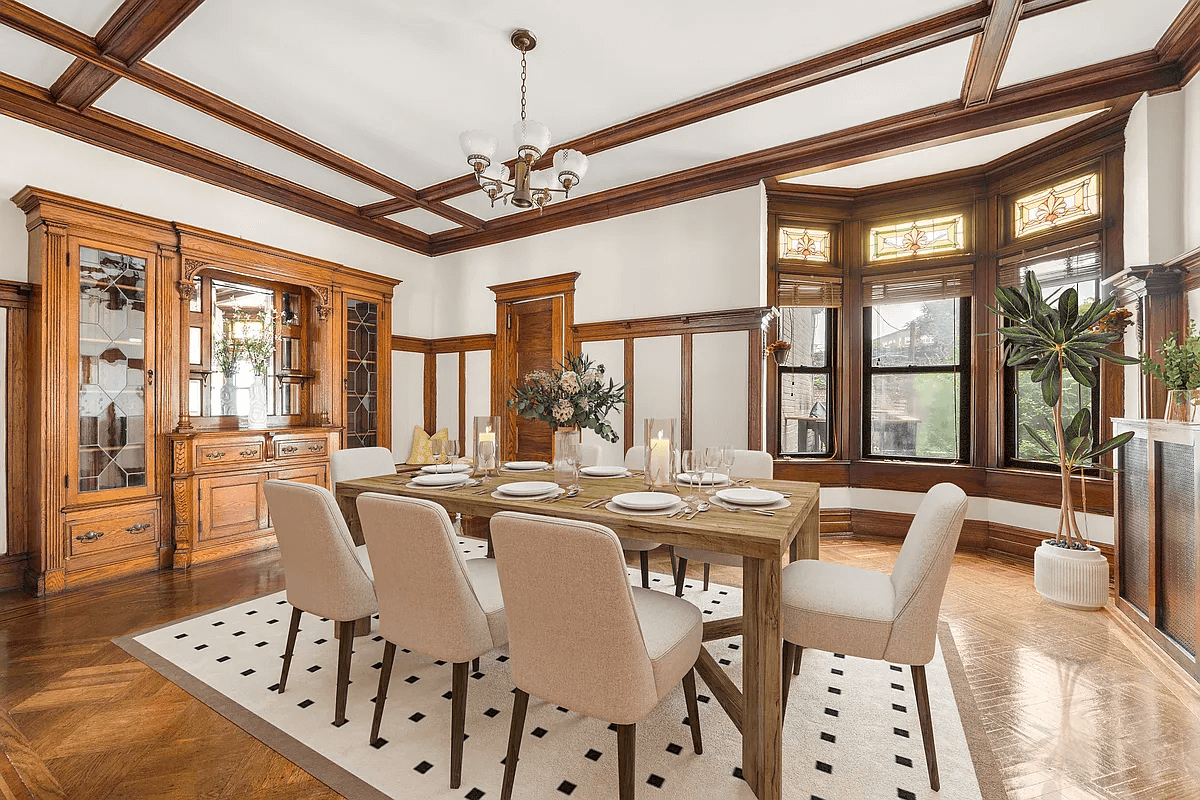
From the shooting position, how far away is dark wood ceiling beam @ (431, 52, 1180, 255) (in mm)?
3076

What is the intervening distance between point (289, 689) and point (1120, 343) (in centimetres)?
505

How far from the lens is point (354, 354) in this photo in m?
5.15

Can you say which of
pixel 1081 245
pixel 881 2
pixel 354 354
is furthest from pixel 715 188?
pixel 354 354

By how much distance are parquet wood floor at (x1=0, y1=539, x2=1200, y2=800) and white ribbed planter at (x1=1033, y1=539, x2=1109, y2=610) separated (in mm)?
83

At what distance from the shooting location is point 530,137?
264 cm

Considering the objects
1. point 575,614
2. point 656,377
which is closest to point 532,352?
point 656,377

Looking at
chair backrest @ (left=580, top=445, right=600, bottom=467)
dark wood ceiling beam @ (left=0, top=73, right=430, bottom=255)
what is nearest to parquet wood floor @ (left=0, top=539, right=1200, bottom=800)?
chair backrest @ (left=580, top=445, right=600, bottom=467)

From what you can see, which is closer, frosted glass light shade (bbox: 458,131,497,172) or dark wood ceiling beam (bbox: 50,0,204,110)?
dark wood ceiling beam (bbox: 50,0,204,110)

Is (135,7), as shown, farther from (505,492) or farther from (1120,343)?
(1120,343)

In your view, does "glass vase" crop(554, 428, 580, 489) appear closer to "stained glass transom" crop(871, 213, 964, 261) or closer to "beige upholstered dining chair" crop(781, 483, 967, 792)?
"beige upholstered dining chair" crop(781, 483, 967, 792)

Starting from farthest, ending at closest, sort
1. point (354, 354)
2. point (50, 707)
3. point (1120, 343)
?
point (354, 354)
point (1120, 343)
point (50, 707)

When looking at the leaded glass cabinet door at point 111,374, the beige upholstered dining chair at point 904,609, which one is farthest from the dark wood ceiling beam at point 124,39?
the beige upholstered dining chair at point 904,609

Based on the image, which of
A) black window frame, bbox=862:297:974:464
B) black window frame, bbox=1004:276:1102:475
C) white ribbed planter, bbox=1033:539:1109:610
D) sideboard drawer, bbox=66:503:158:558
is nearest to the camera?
white ribbed planter, bbox=1033:539:1109:610

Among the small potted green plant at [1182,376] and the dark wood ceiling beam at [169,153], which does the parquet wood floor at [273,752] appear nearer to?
the small potted green plant at [1182,376]
